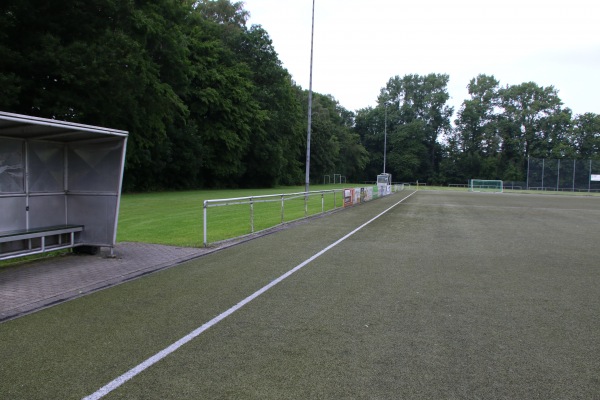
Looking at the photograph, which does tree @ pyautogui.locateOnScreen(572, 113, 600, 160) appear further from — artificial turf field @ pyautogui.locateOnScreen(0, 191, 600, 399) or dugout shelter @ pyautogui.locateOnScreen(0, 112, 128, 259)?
dugout shelter @ pyautogui.locateOnScreen(0, 112, 128, 259)

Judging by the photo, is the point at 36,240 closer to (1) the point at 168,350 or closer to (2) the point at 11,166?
(2) the point at 11,166

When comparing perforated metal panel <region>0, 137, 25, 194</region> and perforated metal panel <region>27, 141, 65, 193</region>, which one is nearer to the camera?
perforated metal panel <region>0, 137, 25, 194</region>

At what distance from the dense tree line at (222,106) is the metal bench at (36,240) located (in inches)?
581

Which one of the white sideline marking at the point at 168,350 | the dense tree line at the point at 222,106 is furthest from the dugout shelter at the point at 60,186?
the dense tree line at the point at 222,106

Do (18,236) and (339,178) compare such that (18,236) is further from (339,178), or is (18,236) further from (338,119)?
(338,119)

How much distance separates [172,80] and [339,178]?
195ft

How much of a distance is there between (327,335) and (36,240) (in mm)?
6149

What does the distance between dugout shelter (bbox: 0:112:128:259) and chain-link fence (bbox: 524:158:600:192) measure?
80.7 metres

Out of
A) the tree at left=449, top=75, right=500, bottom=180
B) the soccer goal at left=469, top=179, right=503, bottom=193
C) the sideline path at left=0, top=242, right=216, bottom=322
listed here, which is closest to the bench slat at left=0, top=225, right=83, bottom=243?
the sideline path at left=0, top=242, right=216, bottom=322

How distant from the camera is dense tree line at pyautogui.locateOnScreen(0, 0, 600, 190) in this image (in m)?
23.0

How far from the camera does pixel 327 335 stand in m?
4.71

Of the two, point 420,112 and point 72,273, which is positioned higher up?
point 420,112

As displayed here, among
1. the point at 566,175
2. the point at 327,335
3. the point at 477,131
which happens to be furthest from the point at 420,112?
the point at 327,335

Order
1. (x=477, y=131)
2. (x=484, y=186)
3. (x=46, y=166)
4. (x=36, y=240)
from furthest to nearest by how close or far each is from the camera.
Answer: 1. (x=477, y=131)
2. (x=484, y=186)
3. (x=46, y=166)
4. (x=36, y=240)
